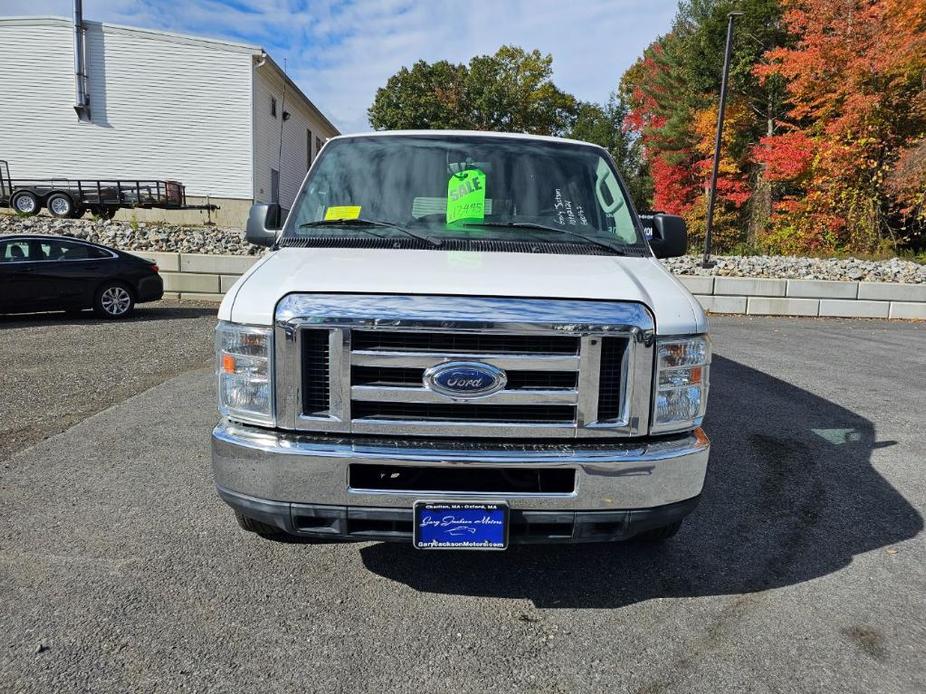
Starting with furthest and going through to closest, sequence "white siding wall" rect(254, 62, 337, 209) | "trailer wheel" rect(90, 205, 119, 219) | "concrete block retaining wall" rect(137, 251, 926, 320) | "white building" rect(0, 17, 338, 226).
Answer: "white siding wall" rect(254, 62, 337, 209) → "white building" rect(0, 17, 338, 226) → "trailer wheel" rect(90, 205, 119, 219) → "concrete block retaining wall" rect(137, 251, 926, 320)

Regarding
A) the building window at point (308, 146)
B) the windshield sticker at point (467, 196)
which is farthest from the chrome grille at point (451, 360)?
the building window at point (308, 146)

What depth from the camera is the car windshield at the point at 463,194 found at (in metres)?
3.56

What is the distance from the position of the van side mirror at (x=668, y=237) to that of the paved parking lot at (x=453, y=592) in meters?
1.52

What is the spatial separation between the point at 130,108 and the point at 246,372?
27432 millimetres

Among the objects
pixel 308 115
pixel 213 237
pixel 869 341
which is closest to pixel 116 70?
pixel 308 115

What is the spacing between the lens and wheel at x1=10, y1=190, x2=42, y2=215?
2127 cm

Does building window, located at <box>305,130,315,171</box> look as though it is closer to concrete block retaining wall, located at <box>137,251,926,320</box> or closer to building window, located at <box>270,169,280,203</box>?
building window, located at <box>270,169,280,203</box>

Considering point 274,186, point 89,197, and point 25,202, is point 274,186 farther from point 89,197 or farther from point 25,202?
point 25,202

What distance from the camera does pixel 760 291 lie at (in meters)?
13.0

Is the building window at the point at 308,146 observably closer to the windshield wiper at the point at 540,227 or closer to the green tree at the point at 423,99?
the green tree at the point at 423,99

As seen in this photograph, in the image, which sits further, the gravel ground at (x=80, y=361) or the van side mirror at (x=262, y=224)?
the gravel ground at (x=80, y=361)

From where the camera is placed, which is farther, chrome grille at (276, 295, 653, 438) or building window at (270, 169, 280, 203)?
building window at (270, 169, 280, 203)

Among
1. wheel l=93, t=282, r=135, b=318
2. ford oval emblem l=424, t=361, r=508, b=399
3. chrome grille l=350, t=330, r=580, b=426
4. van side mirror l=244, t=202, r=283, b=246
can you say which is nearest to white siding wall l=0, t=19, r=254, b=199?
wheel l=93, t=282, r=135, b=318

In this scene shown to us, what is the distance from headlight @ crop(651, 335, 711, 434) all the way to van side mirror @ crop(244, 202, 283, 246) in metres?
2.48
